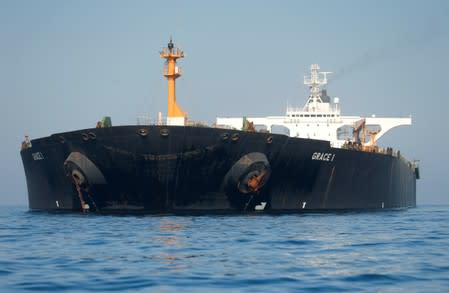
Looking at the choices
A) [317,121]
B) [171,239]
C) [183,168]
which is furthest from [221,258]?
[317,121]

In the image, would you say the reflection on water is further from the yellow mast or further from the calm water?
the yellow mast

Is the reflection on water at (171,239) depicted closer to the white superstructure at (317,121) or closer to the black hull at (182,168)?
the black hull at (182,168)

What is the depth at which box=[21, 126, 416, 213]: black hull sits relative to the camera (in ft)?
128

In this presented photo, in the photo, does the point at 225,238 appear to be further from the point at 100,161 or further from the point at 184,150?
the point at 100,161

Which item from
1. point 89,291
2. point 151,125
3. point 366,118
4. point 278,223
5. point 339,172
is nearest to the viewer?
point 89,291

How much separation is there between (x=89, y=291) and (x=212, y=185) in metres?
25.2

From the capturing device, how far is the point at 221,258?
20.2 m

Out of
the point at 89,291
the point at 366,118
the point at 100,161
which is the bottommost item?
the point at 89,291

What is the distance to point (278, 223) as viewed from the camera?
33.7m

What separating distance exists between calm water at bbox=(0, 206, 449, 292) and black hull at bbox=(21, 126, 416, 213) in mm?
7922

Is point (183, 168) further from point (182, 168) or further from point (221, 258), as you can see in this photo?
point (221, 258)

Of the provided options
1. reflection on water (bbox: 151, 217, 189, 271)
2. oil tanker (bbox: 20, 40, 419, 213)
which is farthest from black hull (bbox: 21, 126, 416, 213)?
reflection on water (bbox: 151, 217, 189, 271)

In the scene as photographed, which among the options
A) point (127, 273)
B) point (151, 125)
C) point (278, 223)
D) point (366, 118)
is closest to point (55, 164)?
point (151, 125)

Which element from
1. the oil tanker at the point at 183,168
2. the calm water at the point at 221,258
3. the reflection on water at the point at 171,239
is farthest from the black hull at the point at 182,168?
the calm water at the point at 221,258
